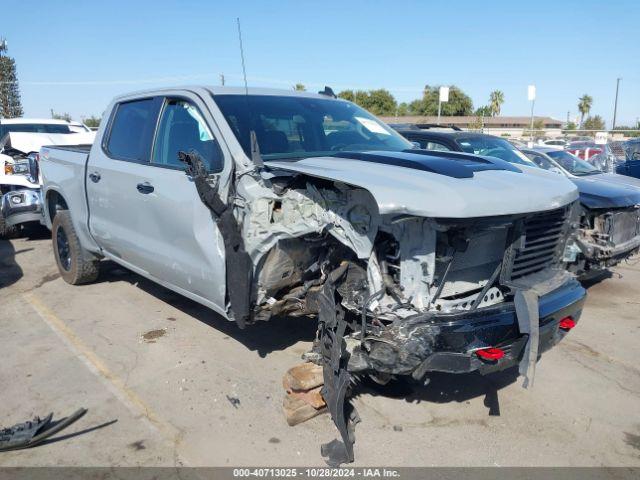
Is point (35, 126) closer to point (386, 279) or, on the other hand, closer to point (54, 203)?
point (54, 203)

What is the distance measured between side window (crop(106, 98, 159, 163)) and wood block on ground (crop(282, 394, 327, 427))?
7.34ft

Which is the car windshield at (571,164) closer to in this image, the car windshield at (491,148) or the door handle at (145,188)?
the car windshield at (491,148)

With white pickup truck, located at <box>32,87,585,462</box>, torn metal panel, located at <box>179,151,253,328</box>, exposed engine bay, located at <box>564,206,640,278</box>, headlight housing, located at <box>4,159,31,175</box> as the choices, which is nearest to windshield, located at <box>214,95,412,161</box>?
white pickup truck, located at <box>32,87,585,462</box>

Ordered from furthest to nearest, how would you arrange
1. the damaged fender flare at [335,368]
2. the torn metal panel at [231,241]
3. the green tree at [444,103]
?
the green tree at [444,103]
the torn metal panel at [231,241]
the damaged fender flare at [335,368]

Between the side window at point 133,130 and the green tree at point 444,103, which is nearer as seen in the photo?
the side window at point 133,130

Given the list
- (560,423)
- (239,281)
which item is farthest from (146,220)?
(560,423)

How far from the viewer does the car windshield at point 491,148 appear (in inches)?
291

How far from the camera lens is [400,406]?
3611 millimetres

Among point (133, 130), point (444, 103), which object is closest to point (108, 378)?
point (133, 130)

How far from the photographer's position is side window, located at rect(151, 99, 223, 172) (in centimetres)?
374

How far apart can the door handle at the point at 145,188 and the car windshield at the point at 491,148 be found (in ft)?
15.1

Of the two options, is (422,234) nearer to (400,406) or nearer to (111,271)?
(400,406)

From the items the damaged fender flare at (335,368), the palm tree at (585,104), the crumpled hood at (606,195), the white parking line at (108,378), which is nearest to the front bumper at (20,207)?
the white parking line at (108,378)

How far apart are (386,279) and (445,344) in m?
0.47
